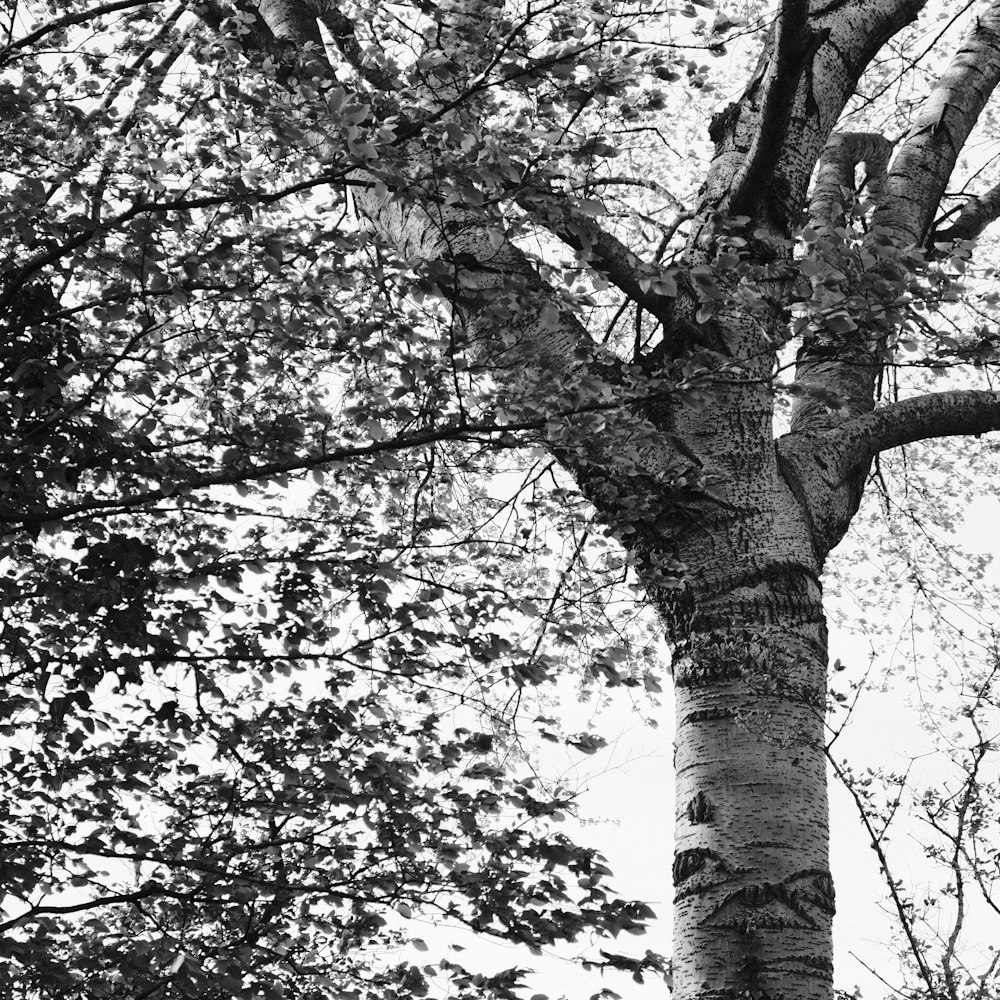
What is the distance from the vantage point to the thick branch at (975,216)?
23.3ft

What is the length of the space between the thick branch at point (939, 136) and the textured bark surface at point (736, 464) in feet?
1.57

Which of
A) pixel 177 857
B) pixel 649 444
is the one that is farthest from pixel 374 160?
pixel 177 857

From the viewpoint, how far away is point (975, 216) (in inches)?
281

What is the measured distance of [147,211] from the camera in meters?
3.59

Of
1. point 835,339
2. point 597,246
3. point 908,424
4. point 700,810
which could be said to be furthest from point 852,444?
point 700,810

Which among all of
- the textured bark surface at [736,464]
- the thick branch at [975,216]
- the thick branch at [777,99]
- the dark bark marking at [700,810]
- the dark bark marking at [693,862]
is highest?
the thick branch at [975,216]

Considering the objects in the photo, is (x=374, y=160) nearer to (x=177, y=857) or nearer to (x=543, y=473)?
(x=543, y=473)

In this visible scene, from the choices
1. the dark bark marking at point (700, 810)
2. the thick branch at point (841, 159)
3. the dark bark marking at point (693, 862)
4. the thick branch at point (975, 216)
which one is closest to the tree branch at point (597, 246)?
the dark bark marking at point (700, 810)

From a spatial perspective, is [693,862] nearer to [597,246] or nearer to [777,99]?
[597,246]

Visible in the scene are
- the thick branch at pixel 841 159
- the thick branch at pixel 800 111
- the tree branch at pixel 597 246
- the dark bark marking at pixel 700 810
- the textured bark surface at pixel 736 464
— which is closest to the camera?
the tree branch at pixel 597 246

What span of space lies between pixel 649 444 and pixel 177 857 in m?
2.75

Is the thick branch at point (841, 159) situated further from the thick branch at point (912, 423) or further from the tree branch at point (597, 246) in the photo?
the tree branch at point (597, 246)

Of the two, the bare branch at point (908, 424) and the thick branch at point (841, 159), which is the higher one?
the thick branch at point (841, 159)

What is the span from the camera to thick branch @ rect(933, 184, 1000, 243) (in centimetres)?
710
